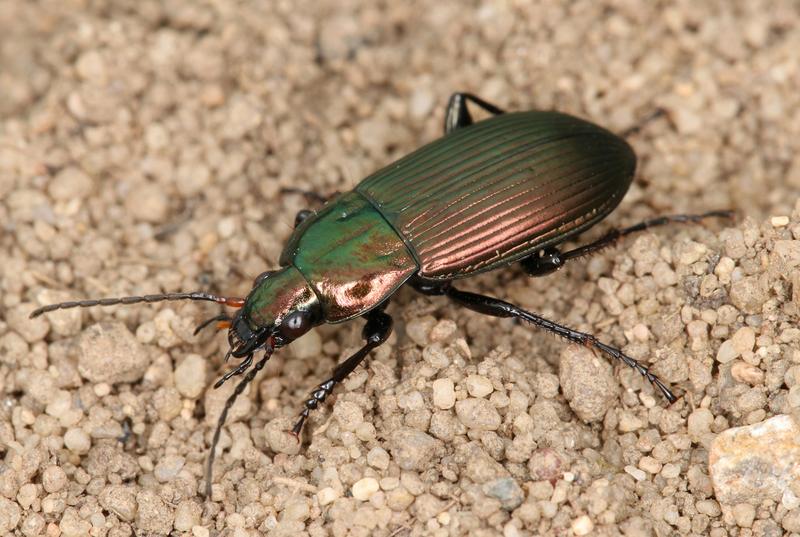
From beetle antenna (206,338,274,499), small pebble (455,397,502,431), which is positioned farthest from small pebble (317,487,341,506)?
small pebble (455,397,502,431)

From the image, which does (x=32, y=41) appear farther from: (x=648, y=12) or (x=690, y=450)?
(x=690, y=450)

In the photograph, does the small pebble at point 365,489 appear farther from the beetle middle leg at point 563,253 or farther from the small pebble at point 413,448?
the beetle middle leg at point 563,253

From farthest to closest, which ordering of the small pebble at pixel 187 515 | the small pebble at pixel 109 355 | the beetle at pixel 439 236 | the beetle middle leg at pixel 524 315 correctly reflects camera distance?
the small pebble at pixel 109 355
the beetle at pixel 439 236
the beetle middle leg at pixel 524 315
the small pebble at pixel 187 515

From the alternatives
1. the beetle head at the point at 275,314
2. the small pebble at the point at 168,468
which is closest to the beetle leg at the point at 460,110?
the beetle head at the point at 275,314

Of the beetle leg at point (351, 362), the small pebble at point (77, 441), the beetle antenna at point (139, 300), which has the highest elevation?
the beetle antenna at point (139, 300)

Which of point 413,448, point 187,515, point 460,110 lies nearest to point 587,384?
point 413,448

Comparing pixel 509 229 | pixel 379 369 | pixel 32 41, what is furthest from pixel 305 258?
pixel 32 41
